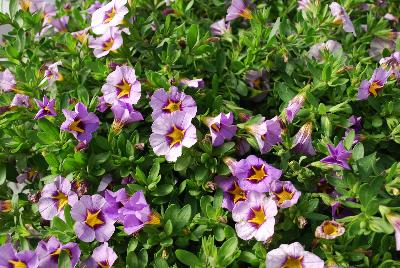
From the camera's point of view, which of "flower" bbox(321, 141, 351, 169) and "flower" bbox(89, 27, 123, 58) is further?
"flower" bbox(89, 27, 123, 58)

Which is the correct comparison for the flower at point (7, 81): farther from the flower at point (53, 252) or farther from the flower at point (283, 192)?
the flower at point (283, 192)

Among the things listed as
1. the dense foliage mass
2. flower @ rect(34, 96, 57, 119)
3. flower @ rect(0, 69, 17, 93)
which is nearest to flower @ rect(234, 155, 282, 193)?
the dense foliage mass

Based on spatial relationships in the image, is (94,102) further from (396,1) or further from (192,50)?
(396,1)

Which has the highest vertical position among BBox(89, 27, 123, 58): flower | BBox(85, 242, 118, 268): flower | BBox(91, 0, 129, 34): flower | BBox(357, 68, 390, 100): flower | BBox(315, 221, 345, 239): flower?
BBox(91, 0, 129, 34): flower

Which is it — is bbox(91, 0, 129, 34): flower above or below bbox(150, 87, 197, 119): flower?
above

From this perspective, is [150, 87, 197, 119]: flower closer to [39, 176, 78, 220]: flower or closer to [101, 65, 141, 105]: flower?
[101, 65, 141, 105]: flower

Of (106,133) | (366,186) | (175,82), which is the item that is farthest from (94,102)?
(366,186)

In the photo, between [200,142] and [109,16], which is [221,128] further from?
[109,16]
